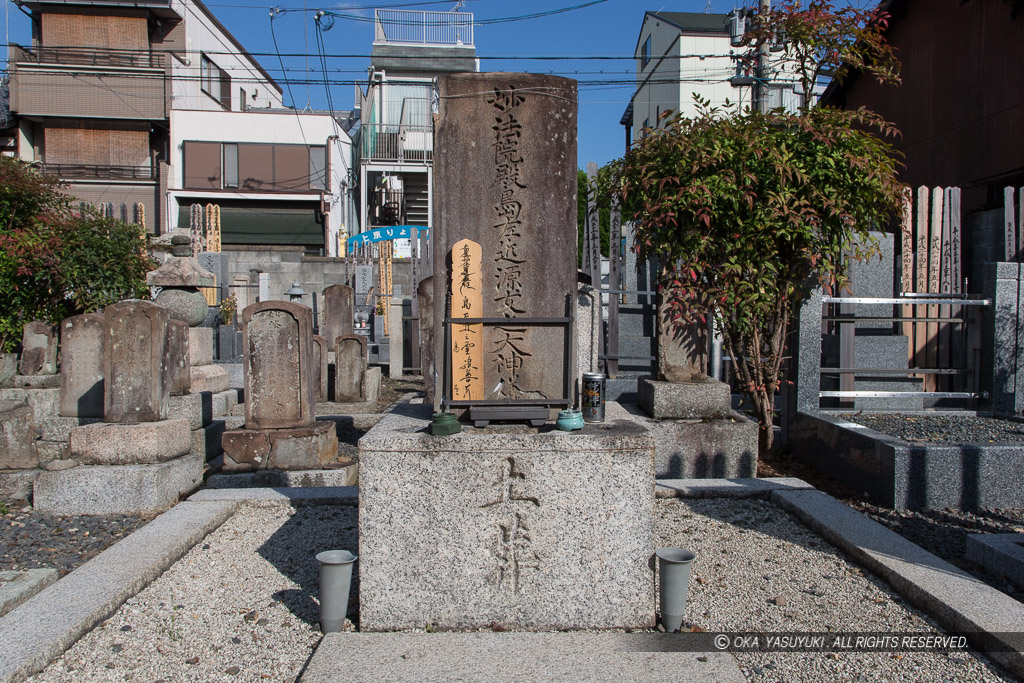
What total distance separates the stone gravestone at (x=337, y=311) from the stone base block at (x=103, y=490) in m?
6.86

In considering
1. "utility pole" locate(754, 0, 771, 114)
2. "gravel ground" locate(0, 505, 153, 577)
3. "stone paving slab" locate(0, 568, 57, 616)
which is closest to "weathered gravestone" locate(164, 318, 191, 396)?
"gravel ground" locate(0, 505, 153, 577)

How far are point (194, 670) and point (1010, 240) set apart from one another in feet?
33.1

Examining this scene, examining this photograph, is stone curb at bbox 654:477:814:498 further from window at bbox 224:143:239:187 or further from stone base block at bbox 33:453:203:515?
window at bbox 224:143:239:187

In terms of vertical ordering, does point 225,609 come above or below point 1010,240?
below

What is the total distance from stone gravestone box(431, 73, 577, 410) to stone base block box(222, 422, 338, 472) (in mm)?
3352

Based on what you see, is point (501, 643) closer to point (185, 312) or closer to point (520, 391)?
point (520, 391)

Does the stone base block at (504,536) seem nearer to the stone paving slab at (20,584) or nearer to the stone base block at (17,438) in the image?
the stone paving slab at (20,584)

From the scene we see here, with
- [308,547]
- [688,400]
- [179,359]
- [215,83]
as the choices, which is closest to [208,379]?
[179,359]

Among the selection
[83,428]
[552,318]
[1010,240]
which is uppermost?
[1010,240]

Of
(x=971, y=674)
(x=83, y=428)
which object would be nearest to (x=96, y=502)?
(x=83, y=428)

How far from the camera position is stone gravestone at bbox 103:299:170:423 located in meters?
5.93

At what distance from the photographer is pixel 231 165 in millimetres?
25344

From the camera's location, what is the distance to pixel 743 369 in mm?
7012

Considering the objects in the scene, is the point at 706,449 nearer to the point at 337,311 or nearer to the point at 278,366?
the point at 278,366
